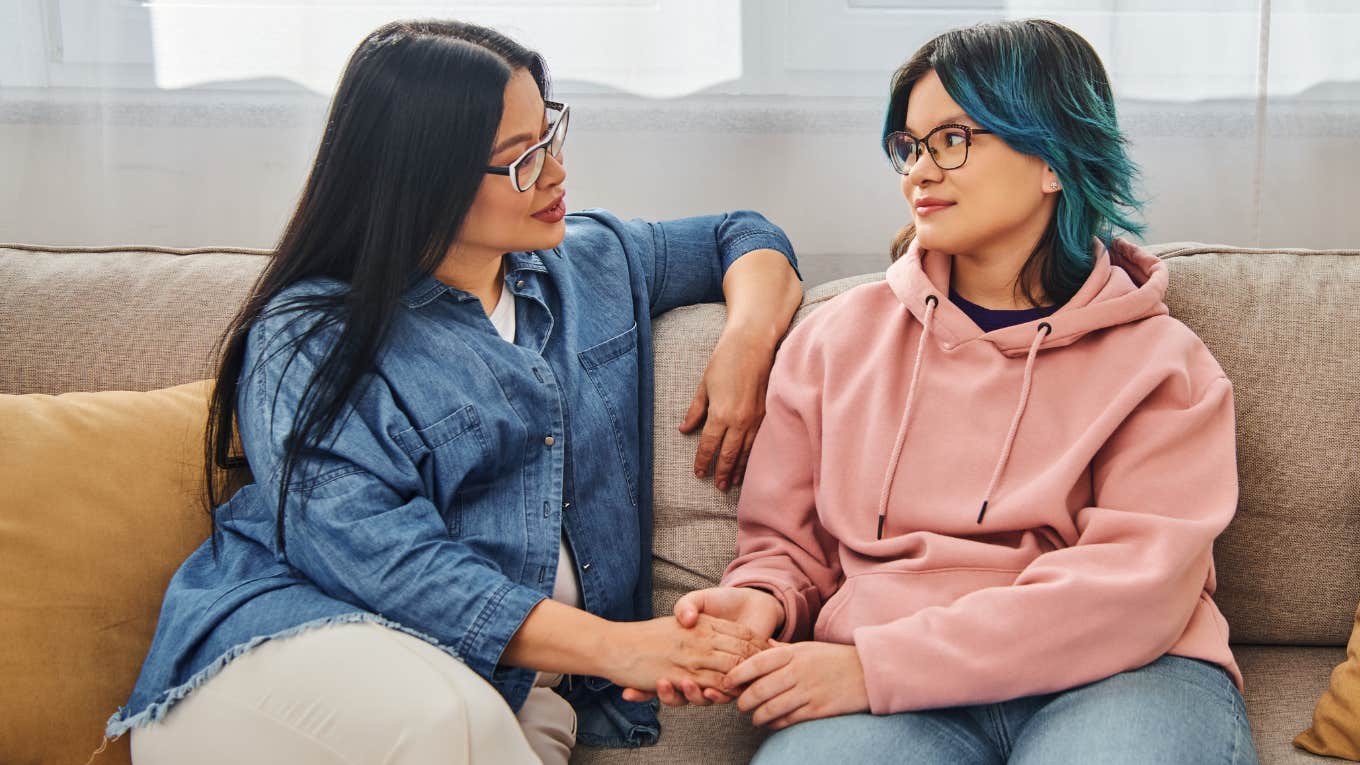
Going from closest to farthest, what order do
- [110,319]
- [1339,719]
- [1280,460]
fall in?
[1339,719] < [1280,460] < [110,319]

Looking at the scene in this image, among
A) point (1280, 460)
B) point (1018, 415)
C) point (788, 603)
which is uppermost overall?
point (1018, 415)

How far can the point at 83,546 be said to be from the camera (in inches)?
49.1

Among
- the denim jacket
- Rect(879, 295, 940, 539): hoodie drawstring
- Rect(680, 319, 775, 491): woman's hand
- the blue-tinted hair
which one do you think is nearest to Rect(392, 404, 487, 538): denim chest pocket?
the denim jacket

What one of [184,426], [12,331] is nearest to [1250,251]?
[184,426]

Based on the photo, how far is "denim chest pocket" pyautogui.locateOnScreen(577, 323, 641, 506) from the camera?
141 cm

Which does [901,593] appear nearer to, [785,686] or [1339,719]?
[785,686]

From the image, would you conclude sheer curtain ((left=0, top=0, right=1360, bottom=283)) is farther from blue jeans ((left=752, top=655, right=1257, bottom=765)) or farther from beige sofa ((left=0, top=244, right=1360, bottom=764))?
blue jeans ((left=752, top=655, right=1257, bottom=765))

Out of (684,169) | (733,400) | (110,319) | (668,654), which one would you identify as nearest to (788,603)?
(668,654)

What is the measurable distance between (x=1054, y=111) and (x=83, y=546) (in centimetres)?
117

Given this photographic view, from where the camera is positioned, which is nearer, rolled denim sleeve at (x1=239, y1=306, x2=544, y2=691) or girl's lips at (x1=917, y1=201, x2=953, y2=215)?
rolled denim sleeve at (x1=239, y1=306, x2=544, y2=691)

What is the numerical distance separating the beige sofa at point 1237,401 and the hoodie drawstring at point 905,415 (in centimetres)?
28

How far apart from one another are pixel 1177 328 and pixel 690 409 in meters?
0.60

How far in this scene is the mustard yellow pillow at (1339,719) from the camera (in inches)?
47.9

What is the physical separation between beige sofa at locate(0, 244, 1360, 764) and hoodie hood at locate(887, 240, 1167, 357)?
0.48ft
